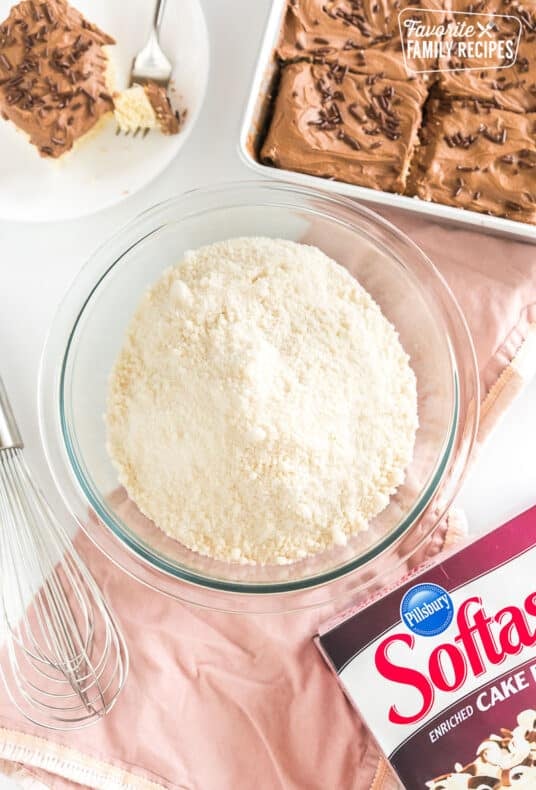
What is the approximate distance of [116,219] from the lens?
129cm

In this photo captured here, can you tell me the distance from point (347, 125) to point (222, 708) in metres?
1.01

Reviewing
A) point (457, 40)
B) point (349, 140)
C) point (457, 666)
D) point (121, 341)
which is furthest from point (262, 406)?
point (457, 40)

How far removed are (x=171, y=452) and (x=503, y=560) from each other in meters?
0.56

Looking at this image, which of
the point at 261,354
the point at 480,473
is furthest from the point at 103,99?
the point at 480,473

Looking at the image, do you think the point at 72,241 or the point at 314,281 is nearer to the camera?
the point at 314,281

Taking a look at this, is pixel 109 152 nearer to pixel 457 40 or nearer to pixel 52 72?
pixel 52 72

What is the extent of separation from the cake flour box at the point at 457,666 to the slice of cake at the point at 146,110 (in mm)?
871

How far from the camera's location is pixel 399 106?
114 cm

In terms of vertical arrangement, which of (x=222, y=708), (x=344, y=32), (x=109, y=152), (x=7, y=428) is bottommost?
(x=222, y=708)

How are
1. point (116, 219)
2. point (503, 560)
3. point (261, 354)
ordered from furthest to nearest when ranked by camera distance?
point (116, 219), point (503, 560), point (261, 354)

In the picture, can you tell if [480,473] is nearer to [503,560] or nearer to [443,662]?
[503,560]

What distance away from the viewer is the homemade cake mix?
44.4 inches

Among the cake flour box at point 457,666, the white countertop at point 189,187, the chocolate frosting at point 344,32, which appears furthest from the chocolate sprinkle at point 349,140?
the cake flour box at point 457,666

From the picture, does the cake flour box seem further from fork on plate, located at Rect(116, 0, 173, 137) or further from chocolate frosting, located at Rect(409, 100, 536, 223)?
fork on plate, located at Rect(116, 0, 173, 137)
